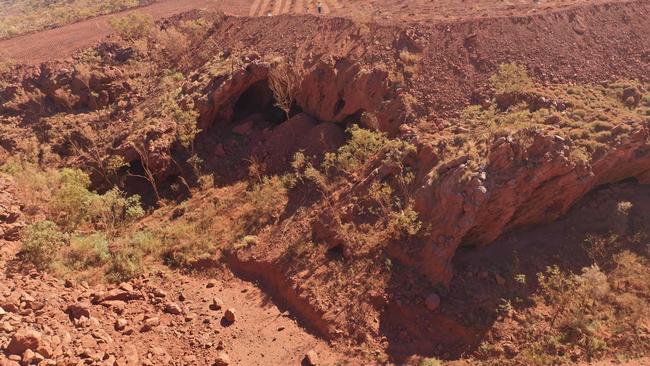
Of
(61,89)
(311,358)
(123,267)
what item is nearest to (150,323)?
(123,267)

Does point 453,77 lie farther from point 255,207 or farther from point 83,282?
point 83,282

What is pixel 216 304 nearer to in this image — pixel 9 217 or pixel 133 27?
pixel 9 217

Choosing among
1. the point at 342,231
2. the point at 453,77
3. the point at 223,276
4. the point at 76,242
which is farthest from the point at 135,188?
the point at 453,77

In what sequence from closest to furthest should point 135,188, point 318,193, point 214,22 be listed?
point 318,193 < point 135,188 < point 214,22

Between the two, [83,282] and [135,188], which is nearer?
[83,282]

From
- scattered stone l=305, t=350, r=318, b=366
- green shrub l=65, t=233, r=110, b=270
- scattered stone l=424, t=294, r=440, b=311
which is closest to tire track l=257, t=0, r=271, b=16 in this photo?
green shrub l=65, t=233, r=110, b=270

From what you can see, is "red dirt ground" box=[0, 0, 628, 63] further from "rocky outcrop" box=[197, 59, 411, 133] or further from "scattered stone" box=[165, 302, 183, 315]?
"scattered stone" box=[165, 302, 183, 315]
